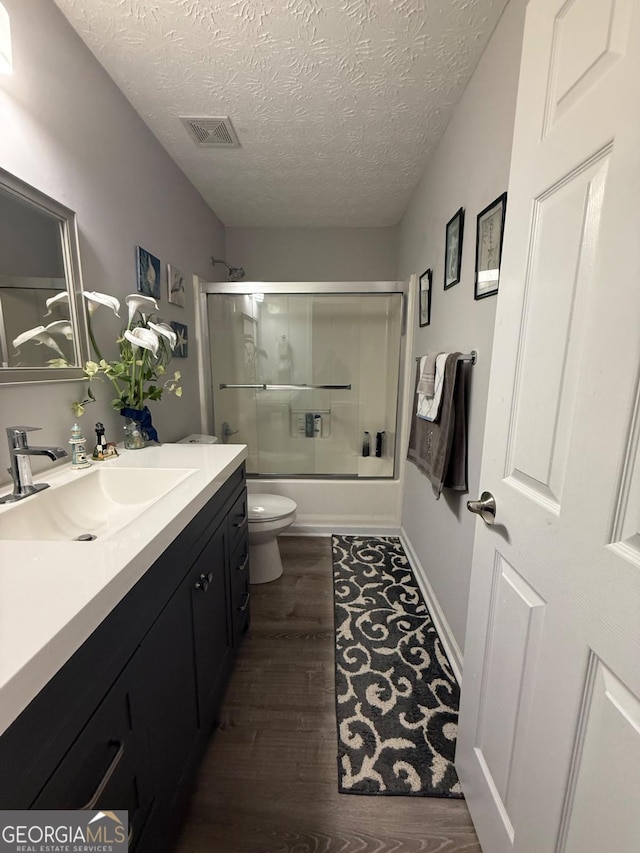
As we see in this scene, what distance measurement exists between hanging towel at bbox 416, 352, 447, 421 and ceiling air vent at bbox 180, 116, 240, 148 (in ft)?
4.77

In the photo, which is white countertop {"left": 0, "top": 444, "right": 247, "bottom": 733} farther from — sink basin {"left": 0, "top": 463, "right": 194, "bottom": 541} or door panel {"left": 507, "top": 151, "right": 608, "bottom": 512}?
door panel {"left": 507, "top": 151, "right": 608, "bottom": 512}

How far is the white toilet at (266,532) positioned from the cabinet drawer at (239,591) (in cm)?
33

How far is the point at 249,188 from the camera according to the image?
2227 mm

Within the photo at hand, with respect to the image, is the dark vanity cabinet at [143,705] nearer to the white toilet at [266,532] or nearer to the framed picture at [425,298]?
the white toilet at [266,532]

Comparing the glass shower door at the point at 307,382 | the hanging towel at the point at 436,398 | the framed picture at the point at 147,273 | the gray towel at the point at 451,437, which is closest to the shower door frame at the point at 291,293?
the glass shower door at the point at 307,382

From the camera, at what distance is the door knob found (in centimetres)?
83

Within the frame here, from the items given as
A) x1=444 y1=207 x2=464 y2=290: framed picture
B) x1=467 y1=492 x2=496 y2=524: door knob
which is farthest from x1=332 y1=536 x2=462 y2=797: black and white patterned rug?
x1=444 y1=207 x2=464 y2=290: framed picture

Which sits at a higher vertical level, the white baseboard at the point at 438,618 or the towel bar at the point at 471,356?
the towel bar at the point at 471,356

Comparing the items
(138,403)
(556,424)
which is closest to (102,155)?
(138,403)

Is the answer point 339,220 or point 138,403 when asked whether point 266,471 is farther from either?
point 339,220

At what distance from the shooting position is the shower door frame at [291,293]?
2428 mm

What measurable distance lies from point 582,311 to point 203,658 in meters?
1.26

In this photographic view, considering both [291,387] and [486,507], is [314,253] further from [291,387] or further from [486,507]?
[486,507]

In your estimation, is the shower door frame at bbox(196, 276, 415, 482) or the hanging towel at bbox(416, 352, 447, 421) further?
the shower door frame at bbox(196, 276, 415, 482)
